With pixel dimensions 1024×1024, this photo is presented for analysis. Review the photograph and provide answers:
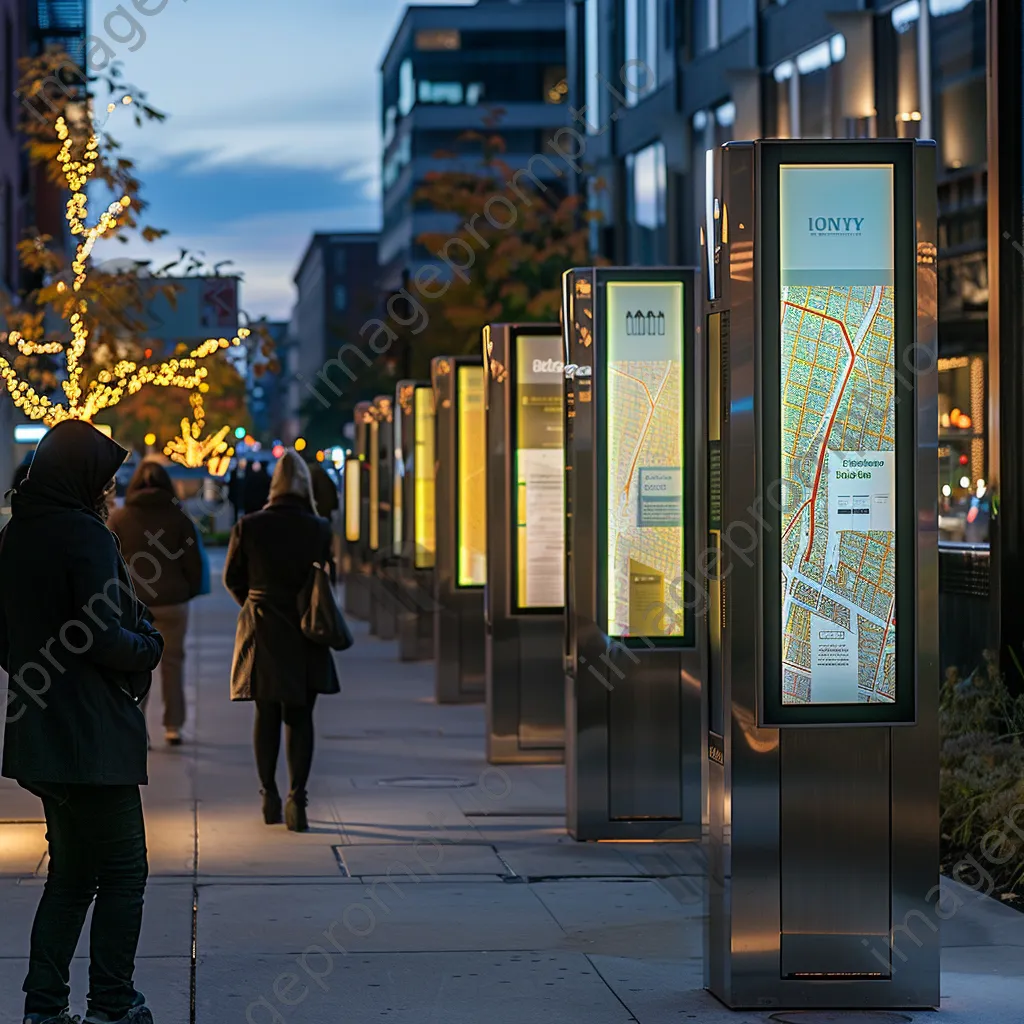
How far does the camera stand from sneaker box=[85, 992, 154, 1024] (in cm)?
608

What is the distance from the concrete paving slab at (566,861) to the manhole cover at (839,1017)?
2664mm

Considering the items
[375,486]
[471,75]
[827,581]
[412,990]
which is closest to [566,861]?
[412,990]

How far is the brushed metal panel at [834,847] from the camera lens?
6676 mm

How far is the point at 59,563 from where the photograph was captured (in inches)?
240

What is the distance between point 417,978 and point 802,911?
1342 millimetres

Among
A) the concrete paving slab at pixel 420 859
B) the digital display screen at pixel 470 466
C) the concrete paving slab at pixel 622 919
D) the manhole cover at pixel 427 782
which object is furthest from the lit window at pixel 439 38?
the concrete paving slab at pixel 622 919

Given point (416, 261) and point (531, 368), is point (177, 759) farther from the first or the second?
point (416, 261)

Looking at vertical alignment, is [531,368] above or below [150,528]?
above

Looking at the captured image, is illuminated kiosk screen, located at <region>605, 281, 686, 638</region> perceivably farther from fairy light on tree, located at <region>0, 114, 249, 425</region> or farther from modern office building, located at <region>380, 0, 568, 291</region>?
modern office building, located at <region>380, 0, 568, 291</region>

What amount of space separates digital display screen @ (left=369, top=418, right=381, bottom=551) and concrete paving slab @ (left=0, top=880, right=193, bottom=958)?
15.7 metres

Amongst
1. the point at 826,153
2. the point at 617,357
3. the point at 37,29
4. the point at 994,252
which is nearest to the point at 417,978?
the point at 826,153

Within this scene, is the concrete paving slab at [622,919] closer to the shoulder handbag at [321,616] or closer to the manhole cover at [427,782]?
the shoulder handbag at [321,616]

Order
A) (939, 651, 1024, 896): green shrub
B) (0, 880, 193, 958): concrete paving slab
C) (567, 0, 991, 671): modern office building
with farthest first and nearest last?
1. (567, 0, 991, 671): modern office building
2. (939, 651, 1024, 896): green shrub
3. (0, 880, 193, 958): concrete paving slab

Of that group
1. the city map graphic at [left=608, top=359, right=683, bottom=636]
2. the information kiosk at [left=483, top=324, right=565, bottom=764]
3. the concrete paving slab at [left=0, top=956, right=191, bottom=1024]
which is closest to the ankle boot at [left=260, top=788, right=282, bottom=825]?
the city map graphic at [left=608, top=359, right=683, bottom=636]
